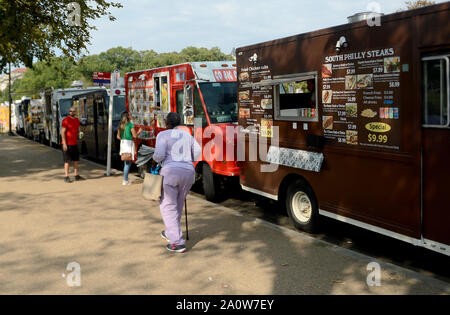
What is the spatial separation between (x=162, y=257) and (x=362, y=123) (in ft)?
9.64

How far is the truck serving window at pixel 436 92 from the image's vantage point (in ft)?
16.4

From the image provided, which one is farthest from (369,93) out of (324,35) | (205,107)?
(205,107)

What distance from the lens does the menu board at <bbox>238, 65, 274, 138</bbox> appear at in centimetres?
794

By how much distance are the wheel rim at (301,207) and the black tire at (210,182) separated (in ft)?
7.73

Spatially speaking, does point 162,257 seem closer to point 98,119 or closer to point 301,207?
point 301,207

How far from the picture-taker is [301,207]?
7559 millimetres

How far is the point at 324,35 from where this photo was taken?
6645mm

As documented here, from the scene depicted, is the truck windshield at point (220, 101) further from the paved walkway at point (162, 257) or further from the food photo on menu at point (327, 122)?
the food photo on menu at point (327, 122)

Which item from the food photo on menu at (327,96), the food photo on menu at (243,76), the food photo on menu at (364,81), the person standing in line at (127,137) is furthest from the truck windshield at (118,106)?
the food photo on menu at (364,81)

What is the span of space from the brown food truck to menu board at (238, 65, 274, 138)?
2 centimetres

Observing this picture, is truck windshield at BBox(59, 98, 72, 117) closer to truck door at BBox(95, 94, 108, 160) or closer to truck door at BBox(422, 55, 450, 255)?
truck door at BBox(95, 94, 108, 160)

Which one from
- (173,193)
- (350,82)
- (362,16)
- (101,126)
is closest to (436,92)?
(350,82)
